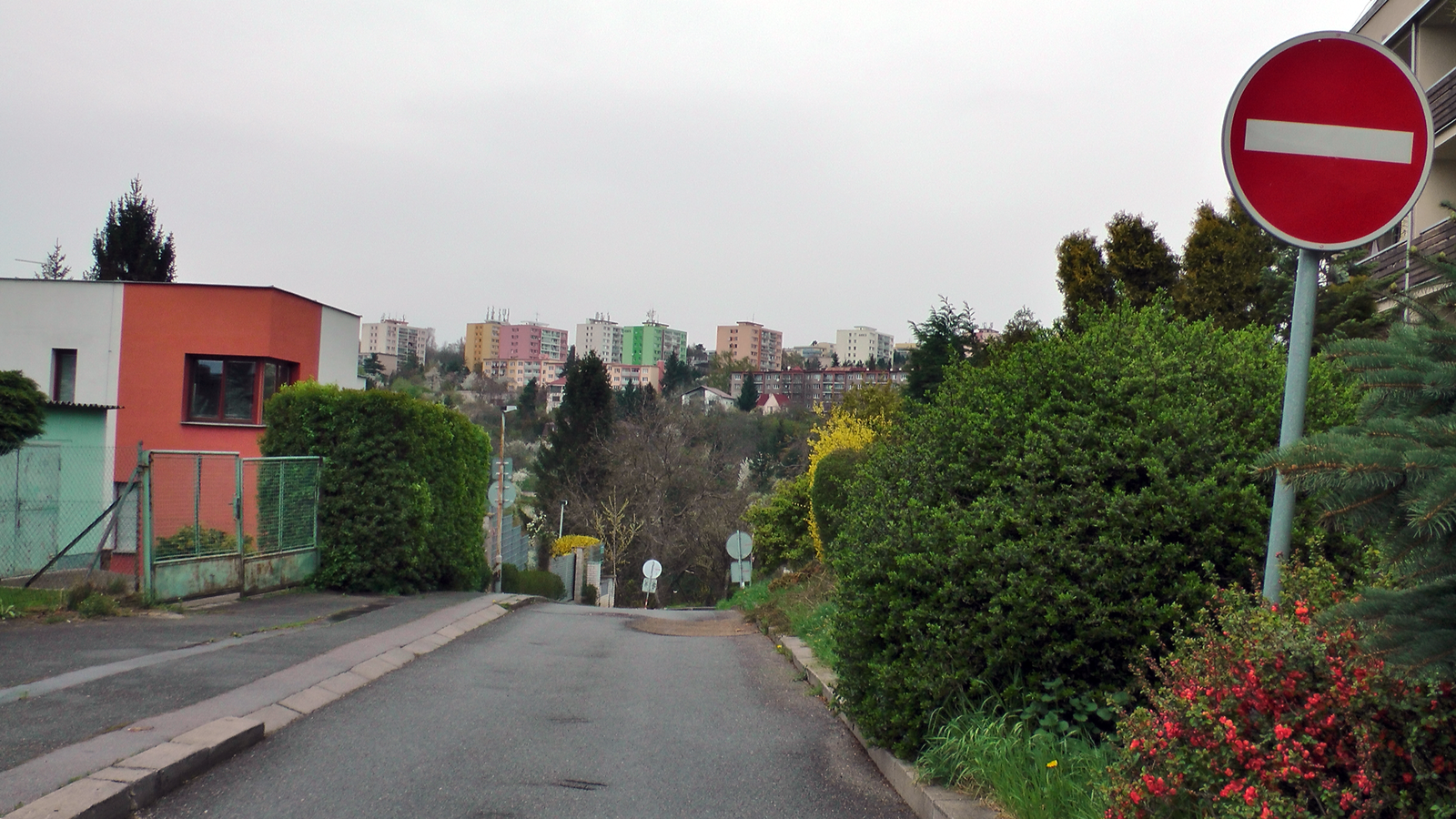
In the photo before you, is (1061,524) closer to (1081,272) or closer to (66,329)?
(1081,272)

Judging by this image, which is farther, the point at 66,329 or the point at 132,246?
the point at 132,246

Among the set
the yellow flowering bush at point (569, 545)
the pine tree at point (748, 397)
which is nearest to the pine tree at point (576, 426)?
the yellow flowering bush at point (569, 545)

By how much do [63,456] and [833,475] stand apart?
37.1 feet

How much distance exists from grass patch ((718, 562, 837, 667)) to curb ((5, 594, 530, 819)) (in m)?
3.79

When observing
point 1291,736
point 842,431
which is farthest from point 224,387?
point 1291,736

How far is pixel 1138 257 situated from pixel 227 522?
58.8 ft

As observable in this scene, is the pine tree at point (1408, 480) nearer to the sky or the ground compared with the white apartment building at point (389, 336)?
nearer to the ground

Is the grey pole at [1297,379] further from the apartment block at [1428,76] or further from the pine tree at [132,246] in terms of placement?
the pine tree at [132,246]

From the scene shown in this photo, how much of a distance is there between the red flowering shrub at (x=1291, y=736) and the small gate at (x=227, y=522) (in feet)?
38.8

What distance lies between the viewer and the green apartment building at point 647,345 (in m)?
185

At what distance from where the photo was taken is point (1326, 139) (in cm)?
346

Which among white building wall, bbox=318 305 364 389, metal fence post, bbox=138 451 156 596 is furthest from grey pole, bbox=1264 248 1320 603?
white building wall, bbox=318 305 364 389

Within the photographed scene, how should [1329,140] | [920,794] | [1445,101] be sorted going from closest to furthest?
[1329,140] < [920,794] < [1445,101]

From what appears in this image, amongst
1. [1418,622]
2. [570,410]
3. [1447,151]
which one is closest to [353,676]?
[1418,622]
